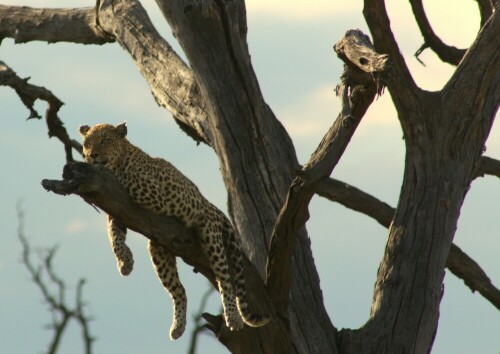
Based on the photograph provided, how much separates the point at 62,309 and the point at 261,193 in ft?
6.37

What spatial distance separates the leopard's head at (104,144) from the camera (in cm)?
988

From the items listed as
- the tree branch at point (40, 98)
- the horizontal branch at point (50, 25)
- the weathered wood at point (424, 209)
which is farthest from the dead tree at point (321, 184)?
the horizontal branch at point (50, 25)

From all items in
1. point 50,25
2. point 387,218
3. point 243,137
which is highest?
point 50,25

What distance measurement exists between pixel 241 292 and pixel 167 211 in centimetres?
92

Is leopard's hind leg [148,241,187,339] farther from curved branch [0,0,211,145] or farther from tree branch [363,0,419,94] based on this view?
tree branch [363,0,419,94]

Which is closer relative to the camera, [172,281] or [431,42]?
[172,281]

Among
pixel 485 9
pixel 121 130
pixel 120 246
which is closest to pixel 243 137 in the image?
pixel 121 130

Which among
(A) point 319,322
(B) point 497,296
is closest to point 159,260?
(A) point 319,322

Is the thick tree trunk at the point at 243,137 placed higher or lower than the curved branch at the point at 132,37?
lower

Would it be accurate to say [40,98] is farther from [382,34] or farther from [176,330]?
[382,34]

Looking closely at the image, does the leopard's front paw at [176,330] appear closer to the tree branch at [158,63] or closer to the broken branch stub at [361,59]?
the tree branch at [158,63]

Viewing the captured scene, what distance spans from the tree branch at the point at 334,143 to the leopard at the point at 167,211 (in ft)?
1.24

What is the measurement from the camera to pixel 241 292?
980 centimetres

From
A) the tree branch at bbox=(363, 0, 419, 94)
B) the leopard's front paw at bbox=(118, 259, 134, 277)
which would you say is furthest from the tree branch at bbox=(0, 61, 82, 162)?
the tree branch at bbox=(363, 0, 419, 94)
